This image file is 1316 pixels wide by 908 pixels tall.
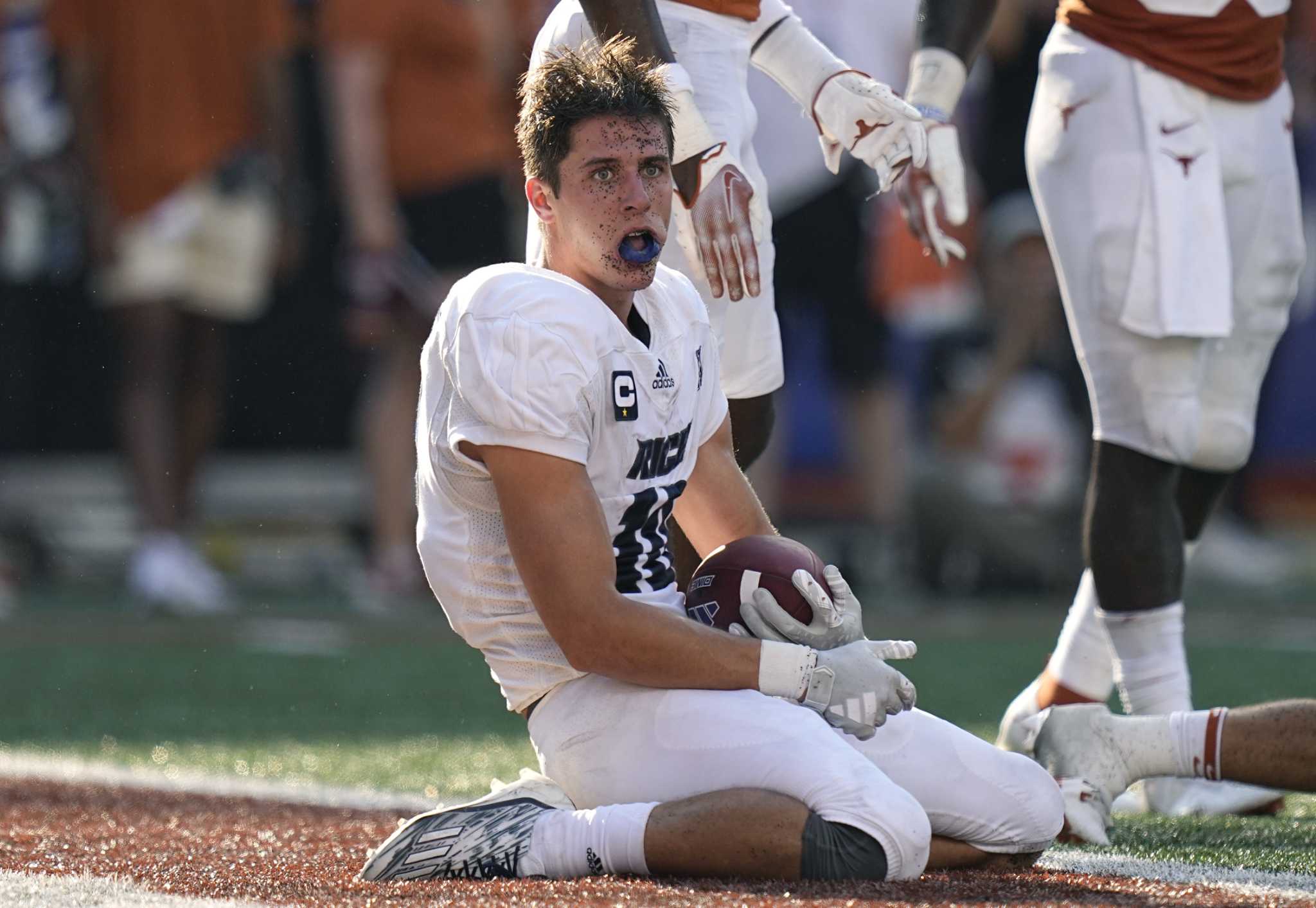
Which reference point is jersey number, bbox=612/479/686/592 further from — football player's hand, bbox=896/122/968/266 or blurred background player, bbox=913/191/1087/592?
blurred background player, bbox=913/191/1087/592

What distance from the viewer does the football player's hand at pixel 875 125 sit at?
13.6 ft

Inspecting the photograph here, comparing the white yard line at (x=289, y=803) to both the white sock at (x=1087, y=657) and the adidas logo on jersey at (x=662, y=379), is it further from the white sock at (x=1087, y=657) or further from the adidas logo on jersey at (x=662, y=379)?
the adidas logo on jersey at (x=662, y=379)

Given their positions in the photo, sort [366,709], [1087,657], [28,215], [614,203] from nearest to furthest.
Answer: [614,203], [1087,657], [366,709], [28,215]

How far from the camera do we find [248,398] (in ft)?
32.5

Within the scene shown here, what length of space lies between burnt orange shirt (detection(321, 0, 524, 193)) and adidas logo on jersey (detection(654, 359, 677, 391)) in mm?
5487

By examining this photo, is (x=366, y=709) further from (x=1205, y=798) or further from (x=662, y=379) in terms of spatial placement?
(x=662, y=379)

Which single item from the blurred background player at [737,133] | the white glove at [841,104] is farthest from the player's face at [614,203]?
the white glove at [841,104]

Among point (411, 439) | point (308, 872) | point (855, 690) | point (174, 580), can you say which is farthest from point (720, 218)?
point (411, 439)

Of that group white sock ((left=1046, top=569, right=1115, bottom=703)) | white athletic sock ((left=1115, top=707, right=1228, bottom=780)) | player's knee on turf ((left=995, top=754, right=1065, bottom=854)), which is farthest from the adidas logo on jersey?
white sock ((left=1046, top=569, right=1115, bottom=703))

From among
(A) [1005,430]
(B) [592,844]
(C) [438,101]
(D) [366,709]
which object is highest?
(C) [438,101]

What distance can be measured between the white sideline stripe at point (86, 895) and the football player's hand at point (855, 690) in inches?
34.6

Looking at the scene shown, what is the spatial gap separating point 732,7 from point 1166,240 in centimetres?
96

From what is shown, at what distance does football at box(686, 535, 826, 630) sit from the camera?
3.46 m

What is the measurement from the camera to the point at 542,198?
138 inches
